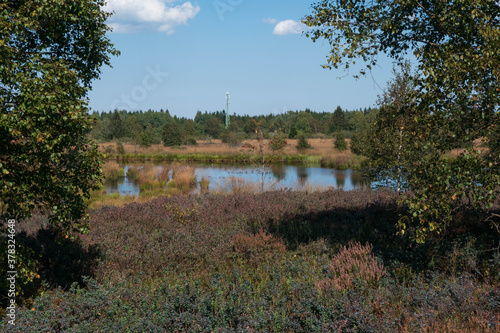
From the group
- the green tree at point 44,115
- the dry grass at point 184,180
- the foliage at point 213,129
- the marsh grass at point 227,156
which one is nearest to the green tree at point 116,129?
the foliage at point 213,129

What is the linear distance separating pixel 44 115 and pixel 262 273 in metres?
4.44

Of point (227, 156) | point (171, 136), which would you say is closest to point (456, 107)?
point (227, 156)

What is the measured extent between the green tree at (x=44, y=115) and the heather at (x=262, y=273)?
1.54 metres

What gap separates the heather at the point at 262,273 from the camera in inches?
191

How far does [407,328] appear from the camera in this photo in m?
4.59

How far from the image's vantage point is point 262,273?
23.8ft

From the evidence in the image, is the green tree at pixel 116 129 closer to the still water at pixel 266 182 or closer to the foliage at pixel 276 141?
the still water at pixel 266 182

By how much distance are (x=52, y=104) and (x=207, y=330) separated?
3.53m

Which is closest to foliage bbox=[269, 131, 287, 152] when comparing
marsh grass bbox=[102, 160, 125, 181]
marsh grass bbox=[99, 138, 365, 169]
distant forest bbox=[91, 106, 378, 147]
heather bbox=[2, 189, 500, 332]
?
heather bbox=[2, 189, 500, 332]

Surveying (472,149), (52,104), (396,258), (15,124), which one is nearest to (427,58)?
(472,149)

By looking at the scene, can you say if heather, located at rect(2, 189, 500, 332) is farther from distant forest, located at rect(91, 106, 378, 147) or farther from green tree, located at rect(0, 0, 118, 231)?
distant forest, located at rect(91, 106, 378, 147)

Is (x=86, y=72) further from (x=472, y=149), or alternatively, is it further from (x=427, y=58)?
(x=472, y=149)

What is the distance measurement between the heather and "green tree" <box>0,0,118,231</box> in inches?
60.7

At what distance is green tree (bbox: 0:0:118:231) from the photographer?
5.23 metres
